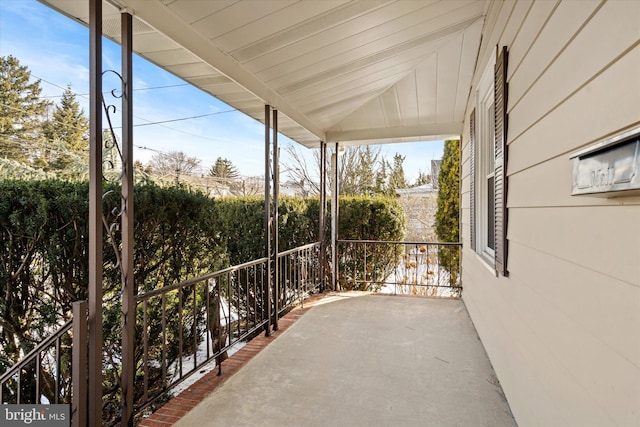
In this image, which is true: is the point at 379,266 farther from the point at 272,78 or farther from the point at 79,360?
the point at 79,360

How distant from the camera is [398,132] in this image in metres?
5.24

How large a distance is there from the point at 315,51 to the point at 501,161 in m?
1.66

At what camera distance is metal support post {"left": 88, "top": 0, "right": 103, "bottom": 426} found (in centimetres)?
163

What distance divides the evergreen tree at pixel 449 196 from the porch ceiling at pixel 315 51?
1799 mm

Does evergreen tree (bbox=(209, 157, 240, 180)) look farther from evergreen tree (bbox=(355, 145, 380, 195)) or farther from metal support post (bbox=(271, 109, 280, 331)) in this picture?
metal support post (bbox=(271, 109, 280, 331))

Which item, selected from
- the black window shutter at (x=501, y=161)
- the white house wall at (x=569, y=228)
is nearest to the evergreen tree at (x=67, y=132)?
the white house wall at (x=569, y=228)

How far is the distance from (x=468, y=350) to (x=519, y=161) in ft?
6.78

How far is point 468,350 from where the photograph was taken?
127 inches

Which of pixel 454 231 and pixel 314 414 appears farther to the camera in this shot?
pixel 454 231

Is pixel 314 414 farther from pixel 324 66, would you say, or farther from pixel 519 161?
pixel 324 66

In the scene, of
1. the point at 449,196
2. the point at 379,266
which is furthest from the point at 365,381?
the point at 449,196

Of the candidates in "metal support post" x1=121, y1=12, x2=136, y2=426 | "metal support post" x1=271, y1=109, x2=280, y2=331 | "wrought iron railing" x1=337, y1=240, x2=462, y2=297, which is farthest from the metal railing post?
"wrought iron railing" x1=337, y1=240, x2=462, y2=297

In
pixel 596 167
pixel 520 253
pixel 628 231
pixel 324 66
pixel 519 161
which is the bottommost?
pixel 520 253

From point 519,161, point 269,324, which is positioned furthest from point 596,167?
point 269,324
